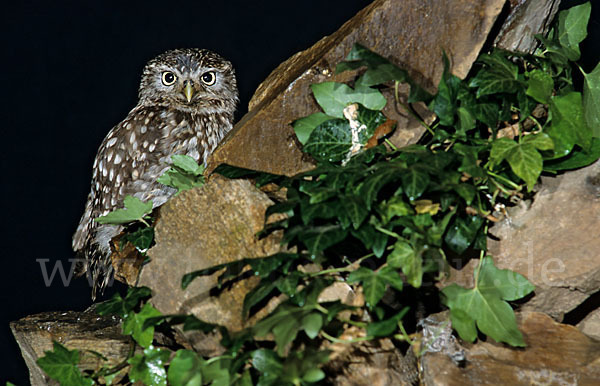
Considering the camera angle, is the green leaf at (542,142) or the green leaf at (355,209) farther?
the green leaf at (542,142)

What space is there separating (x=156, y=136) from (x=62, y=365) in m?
0.99

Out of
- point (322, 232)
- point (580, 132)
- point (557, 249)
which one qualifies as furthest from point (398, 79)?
point (557, 249)

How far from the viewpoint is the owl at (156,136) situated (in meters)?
2.28

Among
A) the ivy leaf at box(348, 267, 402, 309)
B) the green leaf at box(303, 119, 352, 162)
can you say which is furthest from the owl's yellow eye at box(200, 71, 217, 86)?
the ivy leaf at box(348, 267, 402, 309)

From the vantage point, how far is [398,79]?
1.34 m

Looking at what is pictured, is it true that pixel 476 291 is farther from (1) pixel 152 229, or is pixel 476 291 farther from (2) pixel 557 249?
(1) pixel 152 229

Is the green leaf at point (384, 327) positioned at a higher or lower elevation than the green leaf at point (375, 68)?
lower

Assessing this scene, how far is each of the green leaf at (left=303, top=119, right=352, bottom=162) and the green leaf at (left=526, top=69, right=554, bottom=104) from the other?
0.42 metres

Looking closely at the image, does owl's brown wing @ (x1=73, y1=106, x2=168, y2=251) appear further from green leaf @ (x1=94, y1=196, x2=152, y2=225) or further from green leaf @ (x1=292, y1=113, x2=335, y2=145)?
green leaf @ (x1=292, y1=113, x2=335, y2=145)

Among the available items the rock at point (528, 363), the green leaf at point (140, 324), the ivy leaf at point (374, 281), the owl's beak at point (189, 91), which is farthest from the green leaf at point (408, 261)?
the owl's beak at point (189, 91)

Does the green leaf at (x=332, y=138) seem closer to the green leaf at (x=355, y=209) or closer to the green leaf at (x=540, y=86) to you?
the green leaf at (x=355, y=209)

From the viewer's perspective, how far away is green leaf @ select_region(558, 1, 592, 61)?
1624mm

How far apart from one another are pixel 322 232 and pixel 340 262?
235 mm

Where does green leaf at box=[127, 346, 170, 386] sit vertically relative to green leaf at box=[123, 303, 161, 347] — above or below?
below
